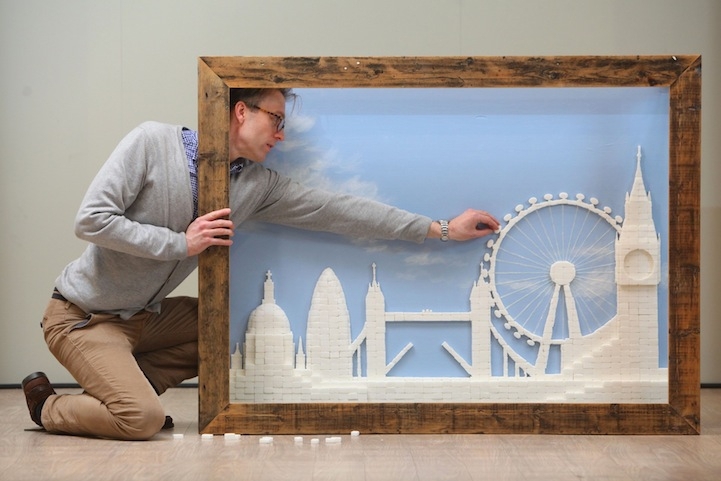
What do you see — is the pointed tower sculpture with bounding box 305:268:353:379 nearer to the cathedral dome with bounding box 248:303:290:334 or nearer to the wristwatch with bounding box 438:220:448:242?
the cathedral dome with bounding box 248:303:290:334

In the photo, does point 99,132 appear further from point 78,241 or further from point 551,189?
point 551,189

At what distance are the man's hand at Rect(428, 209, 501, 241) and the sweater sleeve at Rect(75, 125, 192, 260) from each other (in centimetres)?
80

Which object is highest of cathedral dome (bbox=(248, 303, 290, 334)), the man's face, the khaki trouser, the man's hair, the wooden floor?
the man's hair

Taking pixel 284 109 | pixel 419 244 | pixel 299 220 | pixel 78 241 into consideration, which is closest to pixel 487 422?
pixel 419 244

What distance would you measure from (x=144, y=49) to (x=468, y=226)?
6.16 feet

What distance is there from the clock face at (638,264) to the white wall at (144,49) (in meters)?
1.41

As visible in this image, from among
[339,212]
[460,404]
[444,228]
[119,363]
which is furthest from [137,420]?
[444,228]

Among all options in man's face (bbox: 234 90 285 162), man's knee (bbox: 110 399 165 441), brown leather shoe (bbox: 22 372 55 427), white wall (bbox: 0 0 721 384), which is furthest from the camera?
white wall (bbox: 0 0 721 384)

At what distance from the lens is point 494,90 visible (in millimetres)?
3277

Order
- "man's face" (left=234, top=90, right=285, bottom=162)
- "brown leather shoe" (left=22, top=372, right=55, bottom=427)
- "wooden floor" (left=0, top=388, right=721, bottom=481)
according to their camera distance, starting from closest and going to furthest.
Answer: "wooden floor" (left=0, top=388, right=721, bottom=481) → "man's face" (left=234, top=90, right=285, bottom=162) → "brown leather shoe" (left=22, top=372, right=55, bottom=427)

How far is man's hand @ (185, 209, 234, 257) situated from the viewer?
3.20 metres

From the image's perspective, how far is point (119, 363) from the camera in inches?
128

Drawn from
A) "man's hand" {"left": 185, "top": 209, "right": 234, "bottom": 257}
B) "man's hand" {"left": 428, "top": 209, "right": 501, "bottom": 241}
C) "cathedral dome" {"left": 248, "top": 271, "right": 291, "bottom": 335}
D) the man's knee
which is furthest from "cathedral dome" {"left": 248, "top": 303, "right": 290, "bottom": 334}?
"man's hand" {"left": 428, "top": 209, "right": 501, "bottom": 241}

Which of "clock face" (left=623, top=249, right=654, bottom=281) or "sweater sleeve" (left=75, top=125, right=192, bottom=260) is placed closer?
"sweater sleeve" (left=75, top=125, right=192, bottom=260)
